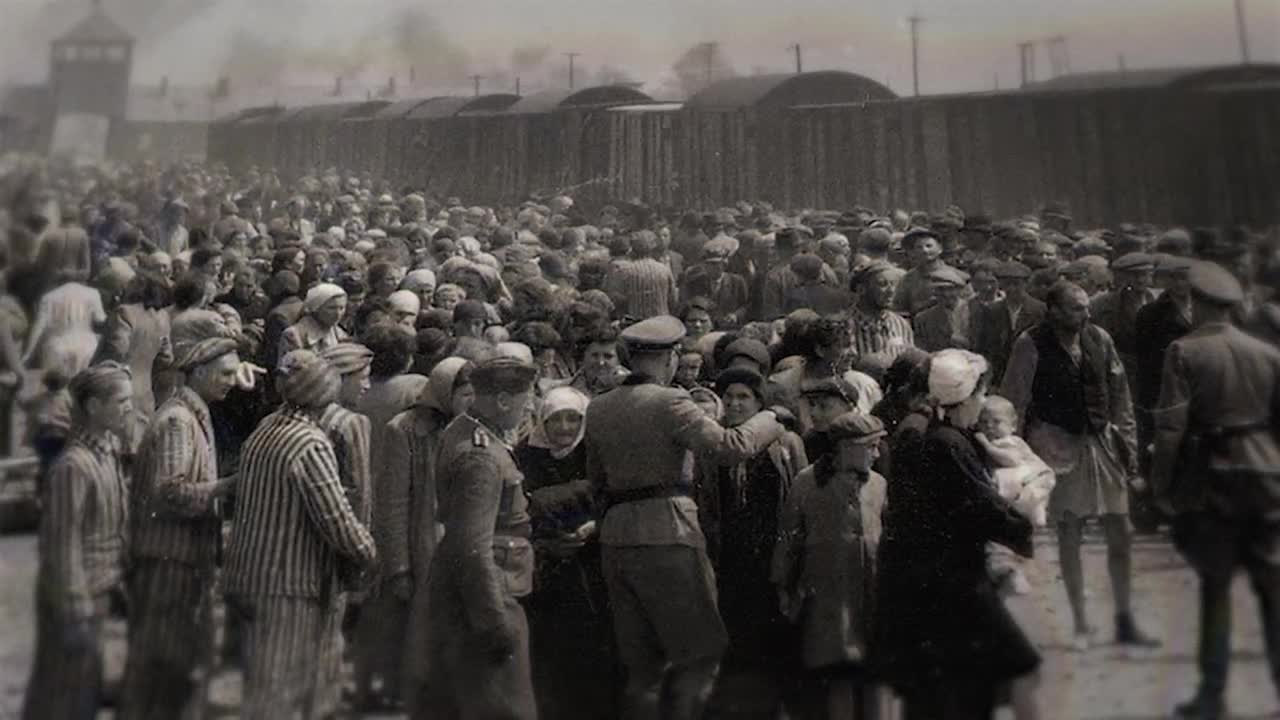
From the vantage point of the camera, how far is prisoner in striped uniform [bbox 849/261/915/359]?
13.1 ft

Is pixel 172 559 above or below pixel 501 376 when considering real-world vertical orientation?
below

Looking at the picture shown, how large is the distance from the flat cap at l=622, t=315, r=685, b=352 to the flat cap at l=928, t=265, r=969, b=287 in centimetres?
118

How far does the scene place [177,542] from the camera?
3109mm

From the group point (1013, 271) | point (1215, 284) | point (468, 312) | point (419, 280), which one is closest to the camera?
point (1215, 284)

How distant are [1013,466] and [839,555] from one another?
506mm

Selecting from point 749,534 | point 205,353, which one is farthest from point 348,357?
point 749,534

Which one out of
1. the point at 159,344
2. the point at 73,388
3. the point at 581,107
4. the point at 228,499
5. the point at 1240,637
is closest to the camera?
the point at 1240,637

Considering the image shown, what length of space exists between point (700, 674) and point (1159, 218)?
1695 mm

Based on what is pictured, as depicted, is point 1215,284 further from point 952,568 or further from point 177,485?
point 177,485

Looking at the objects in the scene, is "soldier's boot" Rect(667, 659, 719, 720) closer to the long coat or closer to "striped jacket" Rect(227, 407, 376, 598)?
the long coat

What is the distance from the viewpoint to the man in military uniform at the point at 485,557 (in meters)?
2.83

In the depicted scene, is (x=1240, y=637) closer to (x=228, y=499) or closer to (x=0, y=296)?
(x=228, y=499)

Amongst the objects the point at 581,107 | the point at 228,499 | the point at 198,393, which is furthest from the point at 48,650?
the point at 581,107

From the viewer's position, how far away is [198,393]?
122 inches
